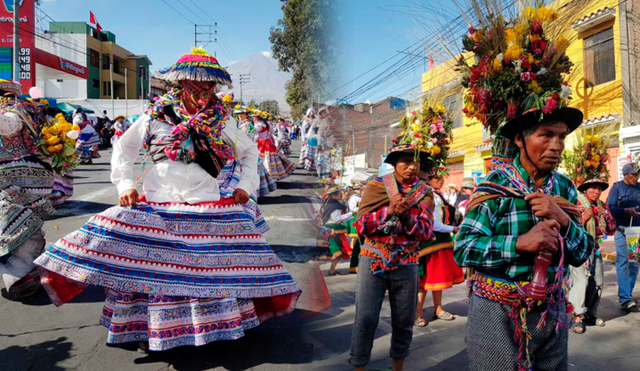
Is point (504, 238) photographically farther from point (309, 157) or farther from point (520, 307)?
point (309, 157)

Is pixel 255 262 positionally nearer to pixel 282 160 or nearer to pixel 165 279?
pixel 165 279

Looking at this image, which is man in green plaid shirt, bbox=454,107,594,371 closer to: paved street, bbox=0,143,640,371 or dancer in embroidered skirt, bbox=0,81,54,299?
paved street, bbox=0,143,640,371

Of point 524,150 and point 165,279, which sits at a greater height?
point 524,150

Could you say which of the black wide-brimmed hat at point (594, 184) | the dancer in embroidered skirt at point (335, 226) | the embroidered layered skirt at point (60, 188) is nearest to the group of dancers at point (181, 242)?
the dancer in embroidered skirt at point (335, 226)

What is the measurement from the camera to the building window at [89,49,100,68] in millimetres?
37325

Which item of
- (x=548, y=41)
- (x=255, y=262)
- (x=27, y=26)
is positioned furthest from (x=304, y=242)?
(x=27, y=26)

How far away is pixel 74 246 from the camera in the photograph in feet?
11.3

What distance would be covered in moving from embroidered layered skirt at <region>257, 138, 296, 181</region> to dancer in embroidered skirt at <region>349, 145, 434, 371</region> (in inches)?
377

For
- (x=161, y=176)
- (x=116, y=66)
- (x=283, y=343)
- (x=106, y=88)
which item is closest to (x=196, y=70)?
(x=161, y=176)

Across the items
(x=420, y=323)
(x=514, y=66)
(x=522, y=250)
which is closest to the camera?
(x=522, y=250)

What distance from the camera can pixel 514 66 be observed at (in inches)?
103

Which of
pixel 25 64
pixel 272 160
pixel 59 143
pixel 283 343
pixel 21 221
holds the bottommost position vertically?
pixel 283 343

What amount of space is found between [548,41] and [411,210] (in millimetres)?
1575

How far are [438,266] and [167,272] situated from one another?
330 centimetres
